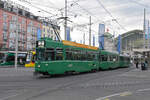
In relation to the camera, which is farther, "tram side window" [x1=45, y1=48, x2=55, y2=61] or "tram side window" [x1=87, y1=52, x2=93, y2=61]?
"tram side window" [x1=87, y1=52, x2=93, y2=61]

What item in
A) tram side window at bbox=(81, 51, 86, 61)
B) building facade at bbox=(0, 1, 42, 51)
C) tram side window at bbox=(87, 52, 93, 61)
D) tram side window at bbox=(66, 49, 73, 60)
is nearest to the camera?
tram side window at bbox=(66, 49, 73, 60)

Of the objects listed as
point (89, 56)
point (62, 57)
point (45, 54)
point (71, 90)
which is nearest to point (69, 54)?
point (62, 57)

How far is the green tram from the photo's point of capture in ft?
50.7

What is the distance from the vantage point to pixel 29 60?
3550cm

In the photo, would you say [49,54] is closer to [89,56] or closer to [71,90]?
[71,90]

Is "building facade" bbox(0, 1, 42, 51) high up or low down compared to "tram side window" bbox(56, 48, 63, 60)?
up

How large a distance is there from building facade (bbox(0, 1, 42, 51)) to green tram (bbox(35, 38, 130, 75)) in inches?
1307

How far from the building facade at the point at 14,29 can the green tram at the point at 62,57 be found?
33190 millimetres

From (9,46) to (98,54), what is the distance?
39426 mm

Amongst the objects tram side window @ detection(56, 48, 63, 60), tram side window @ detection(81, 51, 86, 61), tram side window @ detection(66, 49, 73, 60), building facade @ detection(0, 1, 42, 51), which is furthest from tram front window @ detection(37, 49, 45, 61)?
building facade @ detection(0, 1, 42, 51)

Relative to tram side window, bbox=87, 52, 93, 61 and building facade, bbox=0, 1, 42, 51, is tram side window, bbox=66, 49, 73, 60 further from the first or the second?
building facade, bbox=0, 1, 42, 51

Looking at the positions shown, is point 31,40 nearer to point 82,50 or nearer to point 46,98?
point 82,50

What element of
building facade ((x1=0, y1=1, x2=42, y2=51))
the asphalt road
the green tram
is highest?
building facade ((x1=0, y1=1, x2=42, y2=51))

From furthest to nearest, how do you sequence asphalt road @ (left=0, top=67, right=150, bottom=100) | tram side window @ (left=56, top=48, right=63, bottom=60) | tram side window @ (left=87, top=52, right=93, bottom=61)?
tram side window @ (left=87, top=52, right=93, bottom=61) → tram side window @ (left=56, top=48, right=63, bottom=60) → asphalt road @ (left=0, top=67, right=150, bottom=100)
